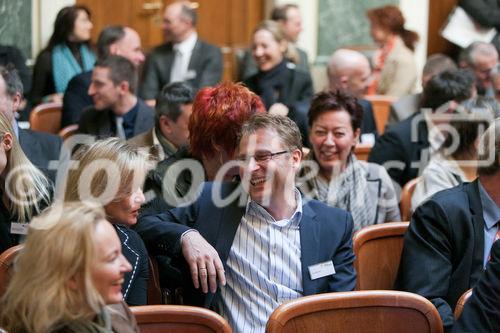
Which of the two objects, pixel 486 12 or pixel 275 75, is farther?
pixel 486 12

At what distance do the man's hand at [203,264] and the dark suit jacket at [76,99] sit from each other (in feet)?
8.49

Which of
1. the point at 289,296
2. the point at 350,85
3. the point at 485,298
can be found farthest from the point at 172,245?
the point at 350,85

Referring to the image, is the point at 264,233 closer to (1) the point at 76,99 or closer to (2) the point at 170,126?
(2) the point at 170,126

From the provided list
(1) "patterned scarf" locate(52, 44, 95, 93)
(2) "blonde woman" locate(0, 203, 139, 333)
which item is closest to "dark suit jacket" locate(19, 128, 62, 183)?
(2) "blonde woman" locate(0, 203, 139, 333)

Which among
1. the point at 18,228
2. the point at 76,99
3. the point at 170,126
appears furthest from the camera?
the point at 76,99

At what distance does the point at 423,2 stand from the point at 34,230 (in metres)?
6.44

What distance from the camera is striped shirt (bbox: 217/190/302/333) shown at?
2.77 meters

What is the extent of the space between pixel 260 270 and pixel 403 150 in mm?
1861

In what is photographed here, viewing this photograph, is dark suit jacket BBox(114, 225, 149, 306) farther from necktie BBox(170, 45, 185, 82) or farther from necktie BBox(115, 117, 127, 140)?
necktie BBox(170, 45, 185, 82)

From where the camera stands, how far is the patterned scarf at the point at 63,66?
6.32m

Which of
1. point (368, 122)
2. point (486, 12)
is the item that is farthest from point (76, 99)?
point (486, 12)

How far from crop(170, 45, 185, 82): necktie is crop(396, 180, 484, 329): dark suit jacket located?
4008 mm

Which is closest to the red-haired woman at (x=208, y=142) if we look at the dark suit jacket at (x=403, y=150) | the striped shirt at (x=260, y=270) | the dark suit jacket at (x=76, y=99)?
the striped shirt at (x=260, y=270)

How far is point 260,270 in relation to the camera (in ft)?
9.17
